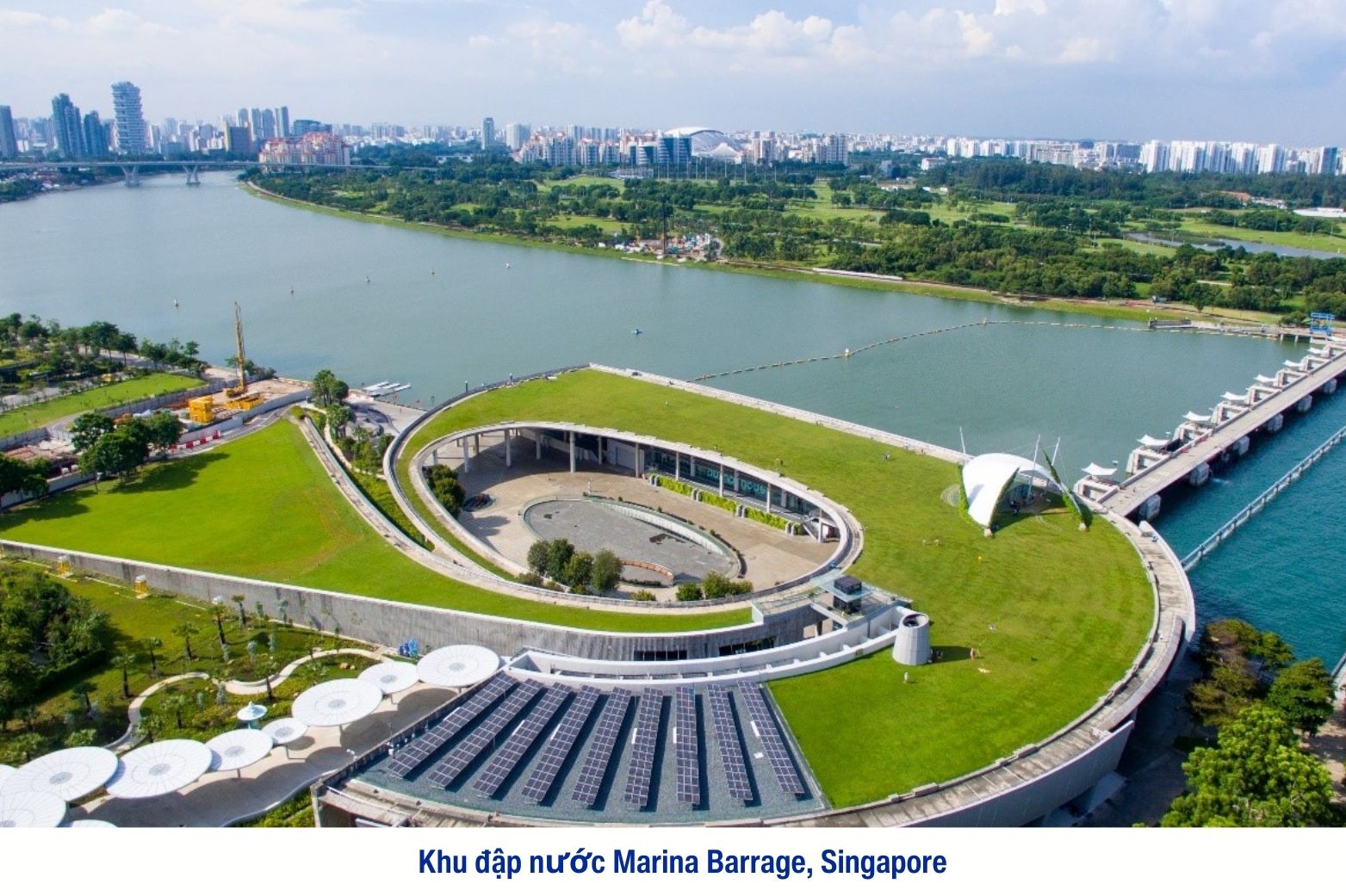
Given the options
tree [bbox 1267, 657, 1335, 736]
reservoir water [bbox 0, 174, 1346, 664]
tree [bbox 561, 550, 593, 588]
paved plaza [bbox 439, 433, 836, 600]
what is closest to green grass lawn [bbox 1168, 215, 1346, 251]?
reservoir water [bbox 0, 174, 1346, 664]

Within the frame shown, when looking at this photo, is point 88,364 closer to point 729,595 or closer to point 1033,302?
point 729,595

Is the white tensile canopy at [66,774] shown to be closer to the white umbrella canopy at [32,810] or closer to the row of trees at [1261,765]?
the white umbrella canopy at [32,810]

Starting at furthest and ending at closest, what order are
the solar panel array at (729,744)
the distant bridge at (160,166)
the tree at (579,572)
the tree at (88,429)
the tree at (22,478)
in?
1. the distant bridge at (160,166)
2. the tree at (88,429)
3. the tree at (22,478)
4. the tree at (579,572)
5. the solar panel array at (729,744)

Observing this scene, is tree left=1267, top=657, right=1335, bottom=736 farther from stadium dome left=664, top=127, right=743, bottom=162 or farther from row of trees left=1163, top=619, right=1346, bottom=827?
stadium dome left=664, top=127, right=743, bottom=162

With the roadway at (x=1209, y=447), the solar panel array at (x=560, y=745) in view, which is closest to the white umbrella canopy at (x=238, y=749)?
the solar panel array at (x=560, y=745)

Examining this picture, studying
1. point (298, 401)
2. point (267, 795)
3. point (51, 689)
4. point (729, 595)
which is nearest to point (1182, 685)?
point (729, 595)

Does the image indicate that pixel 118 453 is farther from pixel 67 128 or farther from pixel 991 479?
pixel 67 128
